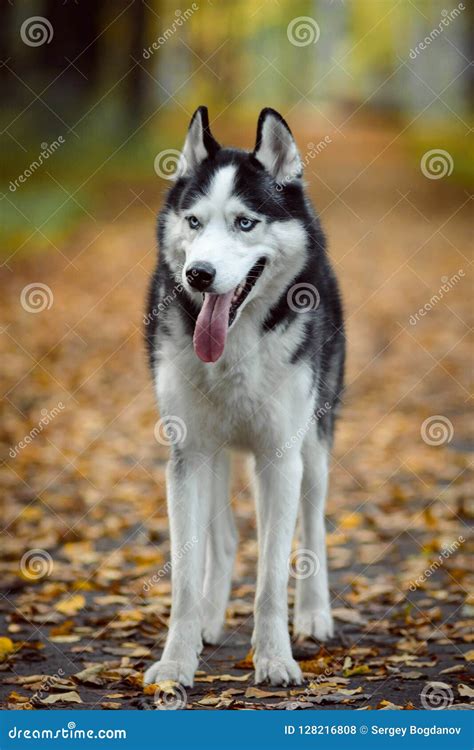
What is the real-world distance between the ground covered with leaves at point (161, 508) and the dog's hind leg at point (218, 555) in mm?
121

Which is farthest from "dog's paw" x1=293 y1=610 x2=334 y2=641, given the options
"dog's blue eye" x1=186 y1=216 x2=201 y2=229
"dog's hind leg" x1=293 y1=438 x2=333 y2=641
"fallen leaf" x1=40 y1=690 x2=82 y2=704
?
"dog's blue eye" x1=186 y1=216 x2=201 y2=229

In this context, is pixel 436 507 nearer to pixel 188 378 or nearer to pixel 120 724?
pixel 188 378

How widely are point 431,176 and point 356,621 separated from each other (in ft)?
62.1

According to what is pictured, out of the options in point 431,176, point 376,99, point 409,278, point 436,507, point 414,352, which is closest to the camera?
point 436,507

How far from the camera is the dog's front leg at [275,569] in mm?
4004

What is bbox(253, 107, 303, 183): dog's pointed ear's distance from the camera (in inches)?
154

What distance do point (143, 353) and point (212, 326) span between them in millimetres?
964

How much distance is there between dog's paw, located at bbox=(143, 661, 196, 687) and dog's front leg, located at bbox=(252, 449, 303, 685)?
26 cm

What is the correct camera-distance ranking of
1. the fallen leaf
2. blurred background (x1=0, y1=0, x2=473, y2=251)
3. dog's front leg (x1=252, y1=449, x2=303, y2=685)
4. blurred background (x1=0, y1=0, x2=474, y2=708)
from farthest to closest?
1. blurred background (x1=0, y1=0, x2=473, y2=251)
2. blurred background (x1=0, y1=0, x2=474, y2=708)
3. dog's front leg (x1=252, y1=449, x2=303, y2=685)
4. the fallen leaf

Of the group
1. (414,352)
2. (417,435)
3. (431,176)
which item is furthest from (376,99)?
(417,435)

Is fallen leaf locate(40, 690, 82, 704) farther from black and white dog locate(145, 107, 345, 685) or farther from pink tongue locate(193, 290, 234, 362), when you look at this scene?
pink tongue locate(193, 290, 234, 362)

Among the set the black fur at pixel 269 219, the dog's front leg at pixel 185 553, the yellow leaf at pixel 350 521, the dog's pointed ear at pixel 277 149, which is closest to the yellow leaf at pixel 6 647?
the dog's front leg at pixel 185 553

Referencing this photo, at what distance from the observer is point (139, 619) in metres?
4.89

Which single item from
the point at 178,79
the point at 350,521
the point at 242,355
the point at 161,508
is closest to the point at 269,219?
the point at 242,355
